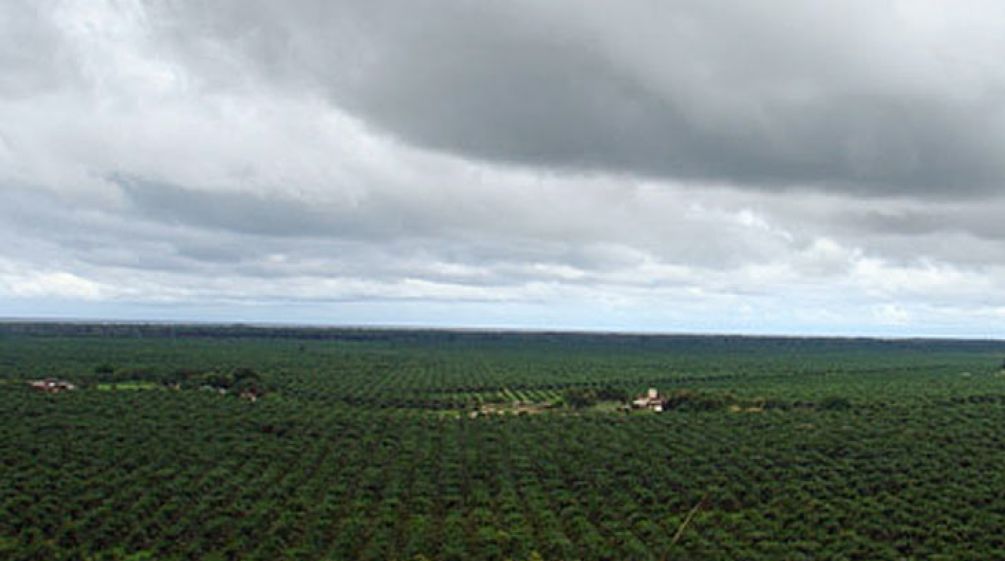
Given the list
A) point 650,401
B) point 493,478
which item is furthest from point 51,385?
point 650,401

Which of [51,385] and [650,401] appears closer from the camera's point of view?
[51,385]

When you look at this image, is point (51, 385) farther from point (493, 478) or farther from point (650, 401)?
point (650, 401)

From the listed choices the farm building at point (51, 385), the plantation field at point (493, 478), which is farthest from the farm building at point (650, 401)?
the farm building at point (51, 385)

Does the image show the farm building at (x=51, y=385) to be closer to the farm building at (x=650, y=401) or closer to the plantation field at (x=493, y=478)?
the plantation field at (x=493, y=478)

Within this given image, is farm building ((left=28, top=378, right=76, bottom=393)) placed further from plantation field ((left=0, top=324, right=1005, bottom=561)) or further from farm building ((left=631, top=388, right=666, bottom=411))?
farm building ((left=631, top=388, right=666, bottom=411))

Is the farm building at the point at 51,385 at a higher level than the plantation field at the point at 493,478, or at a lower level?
higher

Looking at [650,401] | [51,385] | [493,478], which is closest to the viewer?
[493,478]

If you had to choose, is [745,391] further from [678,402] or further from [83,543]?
[83,543]

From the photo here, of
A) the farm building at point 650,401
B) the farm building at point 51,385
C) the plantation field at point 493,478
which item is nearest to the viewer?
the plantation field at point 493,478
